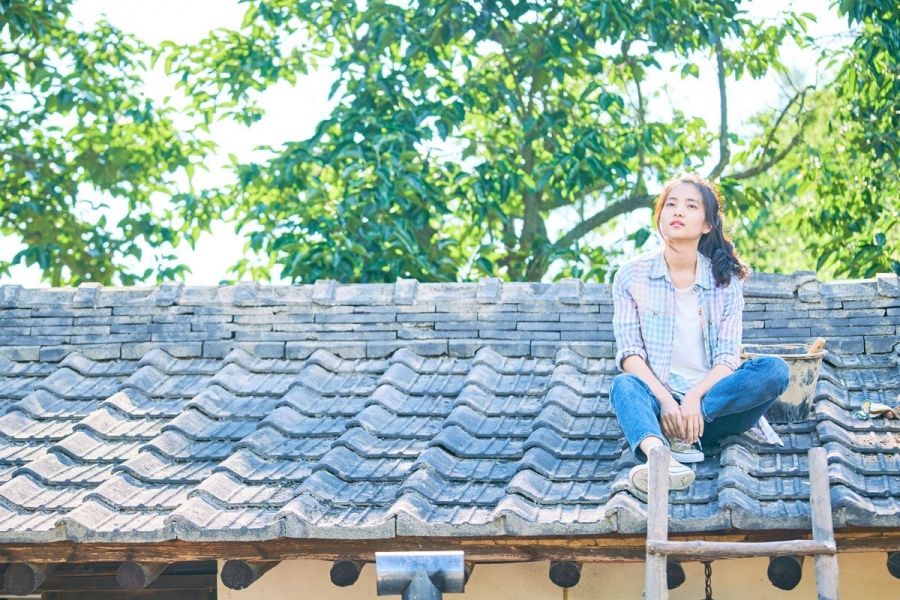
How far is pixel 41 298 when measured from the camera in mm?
6844

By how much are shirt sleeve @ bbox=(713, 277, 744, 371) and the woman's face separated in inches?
11.3

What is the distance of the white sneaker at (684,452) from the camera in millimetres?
4582

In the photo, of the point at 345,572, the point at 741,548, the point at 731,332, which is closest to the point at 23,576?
the point at 345,572

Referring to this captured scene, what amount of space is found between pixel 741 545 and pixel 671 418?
3.11 feet

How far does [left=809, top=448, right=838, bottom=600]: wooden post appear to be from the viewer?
3.62 m

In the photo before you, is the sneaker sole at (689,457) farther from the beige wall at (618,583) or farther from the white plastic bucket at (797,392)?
the white plastic bucket at (797,392)

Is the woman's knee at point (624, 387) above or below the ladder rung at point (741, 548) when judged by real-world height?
above

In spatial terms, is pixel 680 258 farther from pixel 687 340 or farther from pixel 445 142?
pixel 445 142

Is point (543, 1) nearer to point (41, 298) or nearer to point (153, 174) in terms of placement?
point (153, 174)

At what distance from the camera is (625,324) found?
4926 millimetres

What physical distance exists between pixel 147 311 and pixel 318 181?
5.81 m

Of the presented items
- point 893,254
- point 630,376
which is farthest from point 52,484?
point 893,254

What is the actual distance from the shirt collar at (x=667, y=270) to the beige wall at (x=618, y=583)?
3.94 feet

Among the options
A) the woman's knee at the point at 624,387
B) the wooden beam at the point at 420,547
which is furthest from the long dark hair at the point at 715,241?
the wooden beam at the point at 420,547
